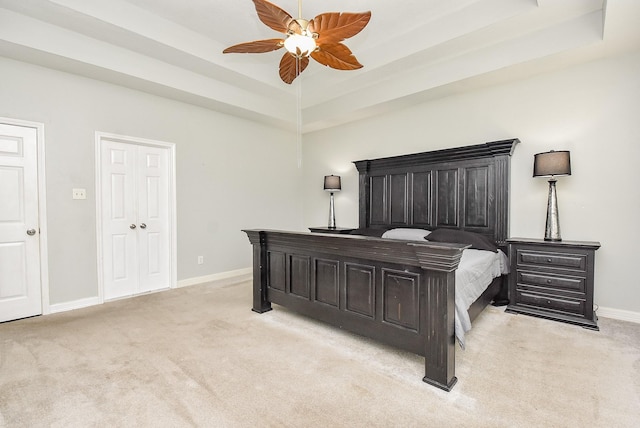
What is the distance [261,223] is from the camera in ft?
17.9

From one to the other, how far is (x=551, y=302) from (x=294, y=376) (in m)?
2.65

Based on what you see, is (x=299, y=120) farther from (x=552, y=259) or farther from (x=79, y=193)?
(x=552, y=259)

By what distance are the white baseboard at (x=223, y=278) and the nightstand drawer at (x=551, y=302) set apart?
3604mm

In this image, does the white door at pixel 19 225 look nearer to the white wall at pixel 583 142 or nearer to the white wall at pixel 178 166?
the white wall at pixel 178 166

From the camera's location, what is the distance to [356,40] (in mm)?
3785

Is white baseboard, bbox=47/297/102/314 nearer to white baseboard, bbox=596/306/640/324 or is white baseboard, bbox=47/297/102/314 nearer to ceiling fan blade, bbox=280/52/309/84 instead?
ceiling fan blade, bbox=280/52/309/84

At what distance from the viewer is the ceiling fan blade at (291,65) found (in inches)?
105

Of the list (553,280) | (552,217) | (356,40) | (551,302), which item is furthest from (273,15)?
(551,302)

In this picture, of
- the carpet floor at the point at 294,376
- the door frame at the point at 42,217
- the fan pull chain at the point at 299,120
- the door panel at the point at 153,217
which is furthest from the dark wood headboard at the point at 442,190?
the door frame at the point at 42,217

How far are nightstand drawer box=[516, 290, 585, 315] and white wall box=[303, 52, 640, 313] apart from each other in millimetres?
490

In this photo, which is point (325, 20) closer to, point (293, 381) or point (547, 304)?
point (293, 381)

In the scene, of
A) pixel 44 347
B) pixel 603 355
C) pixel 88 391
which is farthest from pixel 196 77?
pixel 603 355

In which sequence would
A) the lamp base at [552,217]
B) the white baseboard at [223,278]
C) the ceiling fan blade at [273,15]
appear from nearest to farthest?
the ceiling fan blade at [273,15] < the lamp base at [552,217] < the white baseboard at [223,278]

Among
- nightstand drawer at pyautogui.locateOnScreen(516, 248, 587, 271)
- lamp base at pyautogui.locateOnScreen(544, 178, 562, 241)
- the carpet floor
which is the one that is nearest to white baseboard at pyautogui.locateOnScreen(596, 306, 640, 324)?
the carpet floor
